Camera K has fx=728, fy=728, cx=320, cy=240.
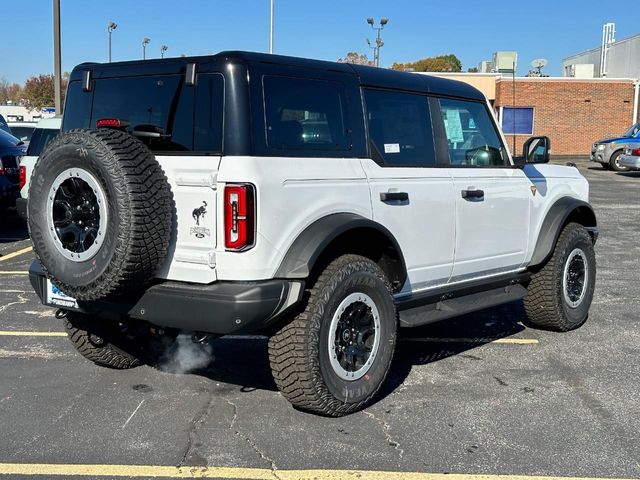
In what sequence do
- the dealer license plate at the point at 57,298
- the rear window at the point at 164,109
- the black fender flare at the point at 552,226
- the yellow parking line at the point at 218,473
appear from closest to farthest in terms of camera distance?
1. the yellow parking line at the point at 218,473
2. the rear window at the point at 164,109
3. the dealer license plate at the point at 57,298
4. the black fender flare at the point at 552,226

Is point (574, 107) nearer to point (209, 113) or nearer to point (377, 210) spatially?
point (377, 210)


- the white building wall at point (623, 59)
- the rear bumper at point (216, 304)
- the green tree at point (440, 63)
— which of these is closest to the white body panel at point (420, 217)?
the rear bumper at point (216, 304)

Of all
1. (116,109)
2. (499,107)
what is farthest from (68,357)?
(499,107)

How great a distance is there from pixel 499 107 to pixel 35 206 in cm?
3236

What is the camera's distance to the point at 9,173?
1110 cm

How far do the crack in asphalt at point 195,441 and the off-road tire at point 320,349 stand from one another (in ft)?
1.72

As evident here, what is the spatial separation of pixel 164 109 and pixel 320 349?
1.61 m

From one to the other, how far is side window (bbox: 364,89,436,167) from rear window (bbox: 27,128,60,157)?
288 inches

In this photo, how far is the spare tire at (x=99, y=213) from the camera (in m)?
3.65

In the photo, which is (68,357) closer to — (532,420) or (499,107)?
(532,420)

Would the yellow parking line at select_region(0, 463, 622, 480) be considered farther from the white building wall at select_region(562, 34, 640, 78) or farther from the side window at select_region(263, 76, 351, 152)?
the white building wall at select_region(562, 34, 640, 78)

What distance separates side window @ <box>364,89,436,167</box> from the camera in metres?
4.63

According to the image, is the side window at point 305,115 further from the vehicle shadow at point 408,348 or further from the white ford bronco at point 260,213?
the vehicle shadow at point 408,348

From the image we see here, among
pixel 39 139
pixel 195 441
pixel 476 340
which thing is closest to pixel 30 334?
pixel 195 441
